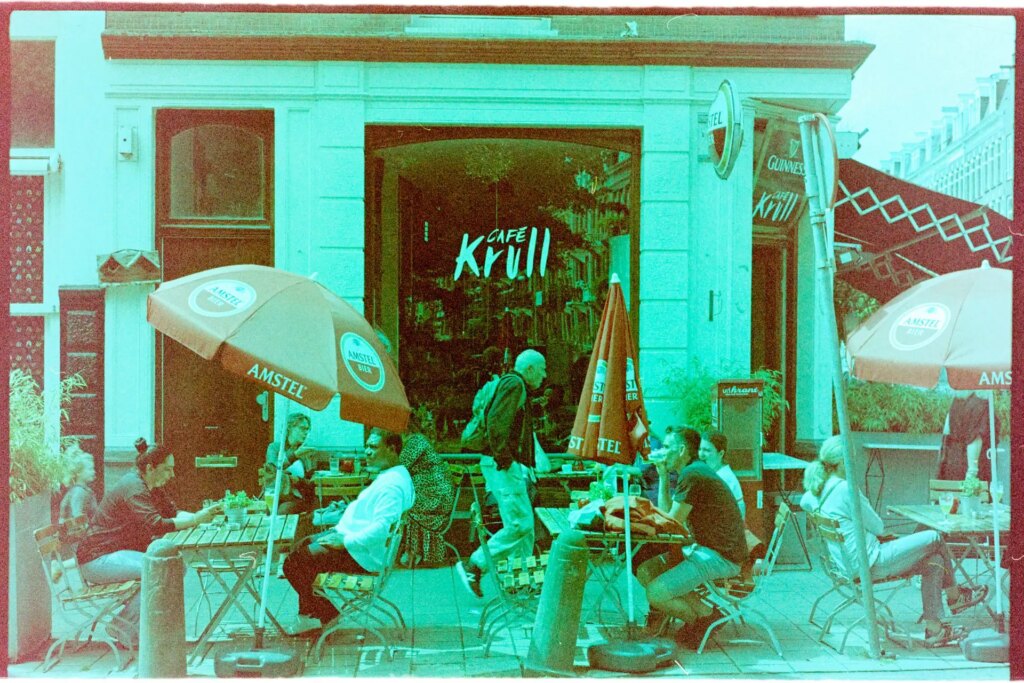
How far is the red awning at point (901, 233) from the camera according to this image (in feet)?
21.8

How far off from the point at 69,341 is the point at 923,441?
5.96 meters

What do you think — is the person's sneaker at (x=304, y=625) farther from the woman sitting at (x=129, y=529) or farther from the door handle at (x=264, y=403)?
the door handle at (x=264, y=403)

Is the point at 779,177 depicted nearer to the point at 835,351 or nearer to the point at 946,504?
the point at 835,351

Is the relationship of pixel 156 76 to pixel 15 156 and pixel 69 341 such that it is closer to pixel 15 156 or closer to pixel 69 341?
pixel 15 156

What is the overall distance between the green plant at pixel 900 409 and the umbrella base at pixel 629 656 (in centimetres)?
239

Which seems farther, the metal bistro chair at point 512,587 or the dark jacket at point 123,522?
the metal bistro chair at point 512,587

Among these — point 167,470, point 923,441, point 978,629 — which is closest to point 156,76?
point 167,470

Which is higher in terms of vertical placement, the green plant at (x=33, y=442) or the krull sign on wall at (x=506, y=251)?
the krull sign on wall at (x=506, y=251)

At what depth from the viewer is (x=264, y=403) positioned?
7031 millimetres

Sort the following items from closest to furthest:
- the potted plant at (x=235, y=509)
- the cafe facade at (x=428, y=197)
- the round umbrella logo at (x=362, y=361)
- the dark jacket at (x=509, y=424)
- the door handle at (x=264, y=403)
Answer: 1. the round umbrella logo at (x=362, y=361)
2. the potted plant at (x=235, y=509)
3. the dark jacket at (x=509, y=424)
4. the cafe facade at (x=428, y=197)
5. the door handle at (x=264, y=403)

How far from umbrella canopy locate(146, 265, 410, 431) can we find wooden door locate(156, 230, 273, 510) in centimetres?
132

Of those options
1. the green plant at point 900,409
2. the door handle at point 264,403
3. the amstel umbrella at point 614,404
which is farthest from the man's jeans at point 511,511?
the green plant at point 900,409

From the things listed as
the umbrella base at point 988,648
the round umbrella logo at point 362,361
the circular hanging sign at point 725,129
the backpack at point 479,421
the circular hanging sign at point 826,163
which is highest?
the circular hanging sign at point 725,129

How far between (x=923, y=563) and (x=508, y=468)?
2.67 m
